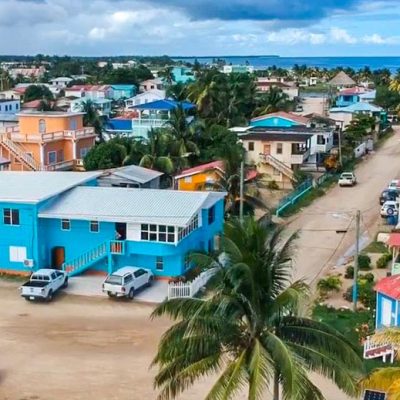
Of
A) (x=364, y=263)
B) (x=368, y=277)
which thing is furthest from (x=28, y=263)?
(x=364, y=263)

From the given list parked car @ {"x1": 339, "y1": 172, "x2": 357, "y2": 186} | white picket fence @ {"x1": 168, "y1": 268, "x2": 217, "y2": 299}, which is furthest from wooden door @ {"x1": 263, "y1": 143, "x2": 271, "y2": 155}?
white picket fence @ {"x1": 168, "y1": 268, "x2": 217, "y2": 299}

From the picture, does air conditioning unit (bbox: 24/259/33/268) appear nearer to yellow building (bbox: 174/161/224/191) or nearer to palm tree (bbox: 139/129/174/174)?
yellow building (bbox: 174/161/224/191)

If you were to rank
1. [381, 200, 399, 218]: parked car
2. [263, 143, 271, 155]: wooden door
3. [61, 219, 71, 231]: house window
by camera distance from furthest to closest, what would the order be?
[263, 143, 271, 155]: wooden door, [381, 200, 399, 218]: parked car, [61, 219, 71, 231]: house window

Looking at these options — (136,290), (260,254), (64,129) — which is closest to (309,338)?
(260,254)

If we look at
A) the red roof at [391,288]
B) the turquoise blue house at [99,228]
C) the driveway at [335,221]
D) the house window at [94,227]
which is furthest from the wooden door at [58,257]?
the red roof at [391,288]

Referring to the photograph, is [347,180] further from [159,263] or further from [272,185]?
[159,263]
